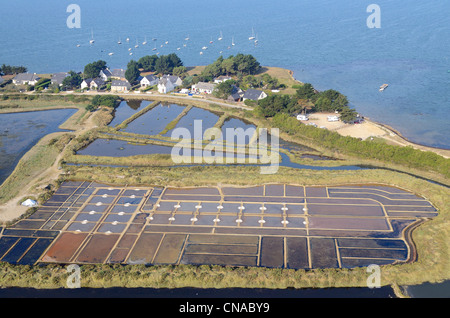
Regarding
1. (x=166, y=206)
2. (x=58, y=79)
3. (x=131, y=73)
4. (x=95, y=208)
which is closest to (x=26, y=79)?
(x=58, y=79)

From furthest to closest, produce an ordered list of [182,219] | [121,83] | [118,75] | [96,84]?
[118,75] < [96,84] < [121,83] < [182,219]

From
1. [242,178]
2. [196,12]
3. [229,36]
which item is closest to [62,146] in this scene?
[242,178]

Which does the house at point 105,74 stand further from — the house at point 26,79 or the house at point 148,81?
the house at point 26,79

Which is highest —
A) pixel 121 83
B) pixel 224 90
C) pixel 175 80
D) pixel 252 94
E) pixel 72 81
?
pixel 72 81

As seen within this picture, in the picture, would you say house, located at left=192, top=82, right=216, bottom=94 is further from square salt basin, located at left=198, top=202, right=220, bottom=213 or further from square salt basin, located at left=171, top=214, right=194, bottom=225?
square salt basin, located at left=171, top=214, right=194, bottom=225

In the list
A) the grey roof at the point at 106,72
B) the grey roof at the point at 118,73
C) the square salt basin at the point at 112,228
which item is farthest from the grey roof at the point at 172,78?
the square salt basin at the point at 112,228

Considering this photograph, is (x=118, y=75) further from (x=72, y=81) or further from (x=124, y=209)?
(x=124, y=209)
